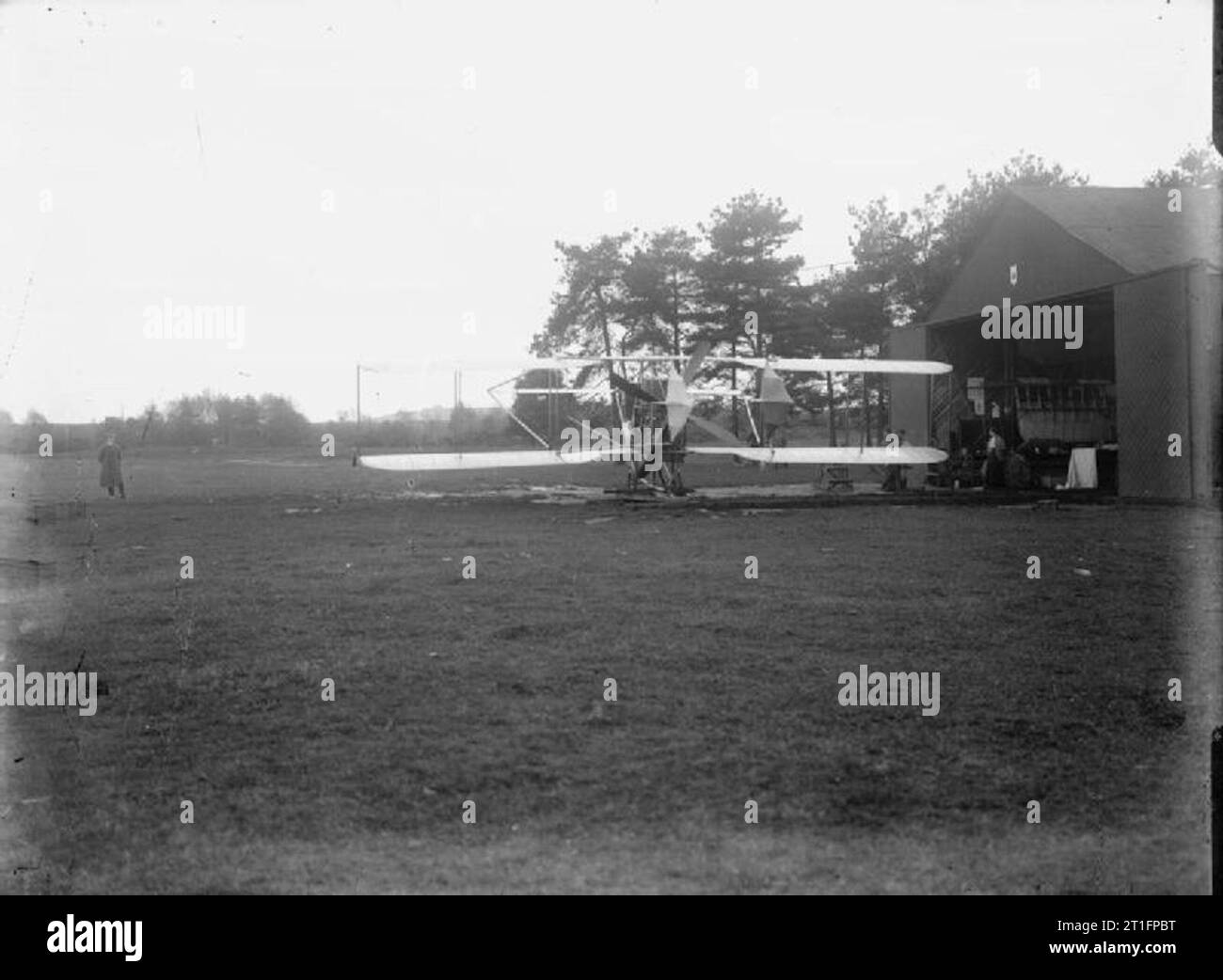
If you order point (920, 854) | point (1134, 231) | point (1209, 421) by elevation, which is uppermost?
point (1134, 231)

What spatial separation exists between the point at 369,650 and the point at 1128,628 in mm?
6246

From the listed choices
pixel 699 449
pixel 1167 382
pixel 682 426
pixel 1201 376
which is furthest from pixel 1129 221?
pixel 682 426

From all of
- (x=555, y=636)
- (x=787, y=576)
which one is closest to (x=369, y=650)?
(x=555, y=636)

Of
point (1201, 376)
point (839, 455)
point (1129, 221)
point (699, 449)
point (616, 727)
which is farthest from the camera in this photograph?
point (699, 449)

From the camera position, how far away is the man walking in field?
24.6m

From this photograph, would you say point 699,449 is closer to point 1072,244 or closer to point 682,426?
point 682,426

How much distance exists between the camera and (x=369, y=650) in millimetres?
8070

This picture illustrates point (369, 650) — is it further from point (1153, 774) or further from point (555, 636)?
point (1153, 774)

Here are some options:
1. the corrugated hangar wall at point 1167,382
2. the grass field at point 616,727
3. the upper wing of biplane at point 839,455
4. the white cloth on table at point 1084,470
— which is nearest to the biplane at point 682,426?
the upper wing of biplane at point 839,455

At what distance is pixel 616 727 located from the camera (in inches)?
238

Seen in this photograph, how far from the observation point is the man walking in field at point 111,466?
24609 millimetres

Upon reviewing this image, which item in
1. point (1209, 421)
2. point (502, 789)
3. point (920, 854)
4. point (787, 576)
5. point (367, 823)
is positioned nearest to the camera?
point (920, 854)

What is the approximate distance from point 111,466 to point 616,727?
22676 mm

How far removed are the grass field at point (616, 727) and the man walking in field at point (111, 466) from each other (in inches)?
515
